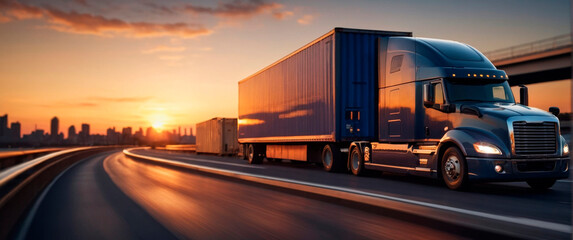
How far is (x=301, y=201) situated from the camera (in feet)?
33.0

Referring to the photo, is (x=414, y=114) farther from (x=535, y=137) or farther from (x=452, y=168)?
(x=535, y=137)

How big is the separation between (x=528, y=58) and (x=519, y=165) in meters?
40.4

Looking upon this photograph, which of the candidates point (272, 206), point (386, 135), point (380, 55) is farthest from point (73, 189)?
point (380, 55)

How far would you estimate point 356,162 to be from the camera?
1694cm

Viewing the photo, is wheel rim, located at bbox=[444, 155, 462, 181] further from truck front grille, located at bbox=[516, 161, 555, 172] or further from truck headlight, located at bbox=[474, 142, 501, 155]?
truck front grille, located at bbox=[516, 161, 555, 172]

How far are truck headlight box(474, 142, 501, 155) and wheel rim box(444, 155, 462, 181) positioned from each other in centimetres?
64

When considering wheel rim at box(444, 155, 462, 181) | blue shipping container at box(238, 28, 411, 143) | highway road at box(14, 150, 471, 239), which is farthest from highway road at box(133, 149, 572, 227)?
blue shipping container at box(238, 28, 411, 143)

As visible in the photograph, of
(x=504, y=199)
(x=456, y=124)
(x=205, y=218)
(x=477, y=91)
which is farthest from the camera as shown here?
(x=477, y=91)

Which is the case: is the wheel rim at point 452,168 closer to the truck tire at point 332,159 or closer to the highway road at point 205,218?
the highway road at point 205,218

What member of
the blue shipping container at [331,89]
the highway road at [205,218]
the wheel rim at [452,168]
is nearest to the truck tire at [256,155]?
the blue shipping container at [331,89]

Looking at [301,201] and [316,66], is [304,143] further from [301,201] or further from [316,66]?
[301,201]


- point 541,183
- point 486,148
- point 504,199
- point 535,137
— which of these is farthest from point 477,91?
point 504,199

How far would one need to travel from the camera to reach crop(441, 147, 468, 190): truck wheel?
37.4 feet

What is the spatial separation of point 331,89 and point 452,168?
652 centimetres
